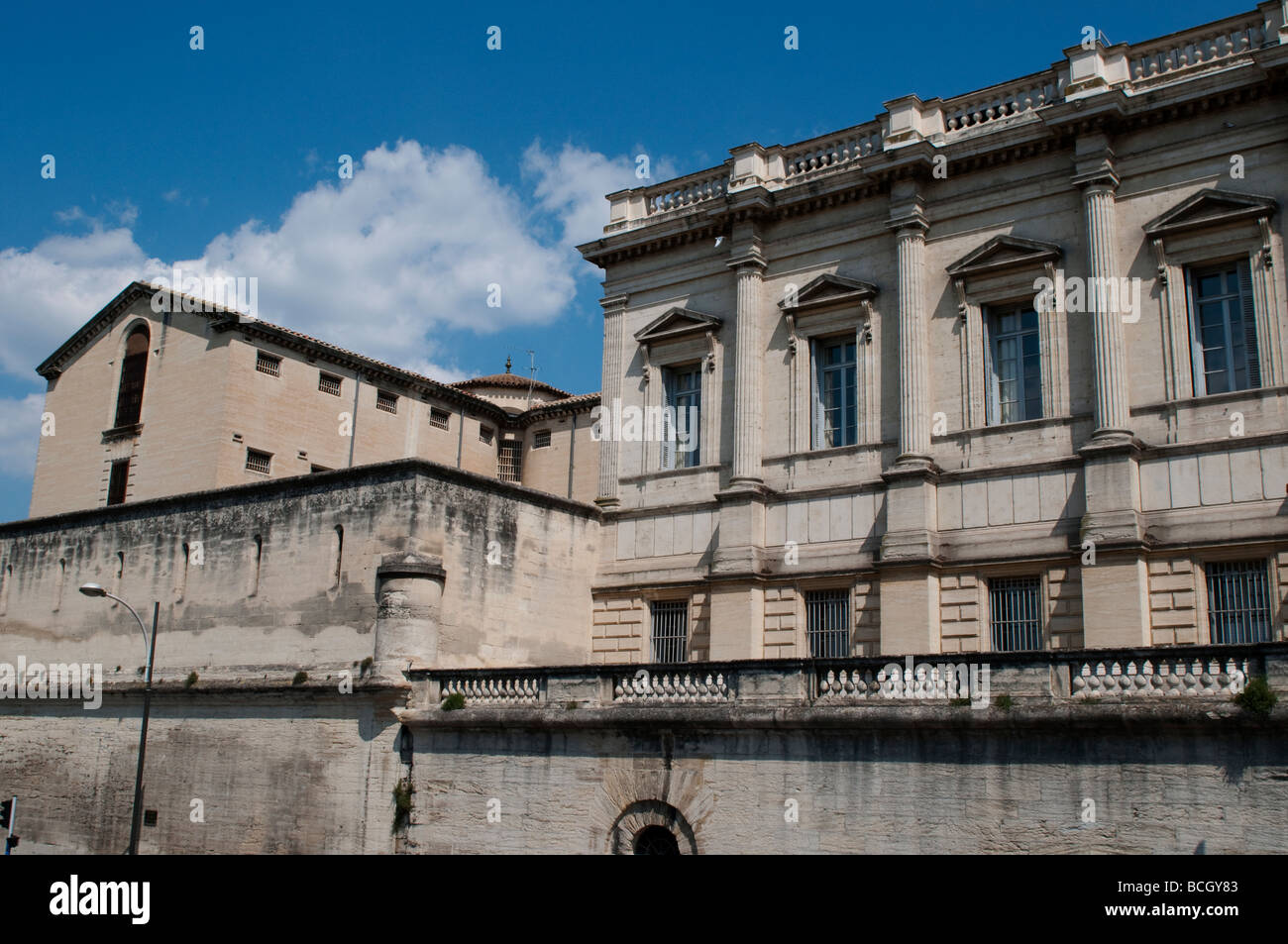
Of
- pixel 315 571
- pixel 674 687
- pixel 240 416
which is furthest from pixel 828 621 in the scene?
pixel 240 416

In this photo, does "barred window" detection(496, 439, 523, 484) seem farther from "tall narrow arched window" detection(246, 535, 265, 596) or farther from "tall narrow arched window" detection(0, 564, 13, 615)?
"tall narrow arched window" detection(246, 535, 265, 596)

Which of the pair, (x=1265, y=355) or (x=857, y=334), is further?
(x=857, y=334)

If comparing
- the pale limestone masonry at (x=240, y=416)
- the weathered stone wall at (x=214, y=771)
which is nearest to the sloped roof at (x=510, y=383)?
the pale limestone masonry at (x=240, y=416)

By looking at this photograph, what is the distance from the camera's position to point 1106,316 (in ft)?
75.6

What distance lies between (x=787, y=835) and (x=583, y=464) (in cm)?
2381

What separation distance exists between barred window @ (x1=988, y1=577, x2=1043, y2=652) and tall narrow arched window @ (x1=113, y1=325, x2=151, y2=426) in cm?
2708

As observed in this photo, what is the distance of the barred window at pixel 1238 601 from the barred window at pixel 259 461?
25914mm

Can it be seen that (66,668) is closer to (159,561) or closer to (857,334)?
(159,561)

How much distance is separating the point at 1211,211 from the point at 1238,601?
7.23 m

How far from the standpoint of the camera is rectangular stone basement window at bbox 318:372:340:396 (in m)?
38.1

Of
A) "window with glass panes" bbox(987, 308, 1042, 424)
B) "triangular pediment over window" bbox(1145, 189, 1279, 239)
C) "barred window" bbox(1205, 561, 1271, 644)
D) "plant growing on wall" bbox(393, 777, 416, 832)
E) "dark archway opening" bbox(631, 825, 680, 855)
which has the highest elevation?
"triangular pediment over window" bbox(1145, 189, 1279, 239)

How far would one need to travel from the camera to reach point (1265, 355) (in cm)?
2167

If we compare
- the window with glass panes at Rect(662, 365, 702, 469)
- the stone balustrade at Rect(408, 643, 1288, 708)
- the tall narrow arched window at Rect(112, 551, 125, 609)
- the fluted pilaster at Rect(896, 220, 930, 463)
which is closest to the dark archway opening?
the stone balustrade at Rect(408, 643, 1288, 708)

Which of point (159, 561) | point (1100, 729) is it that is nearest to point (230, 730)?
point (159, 561)
